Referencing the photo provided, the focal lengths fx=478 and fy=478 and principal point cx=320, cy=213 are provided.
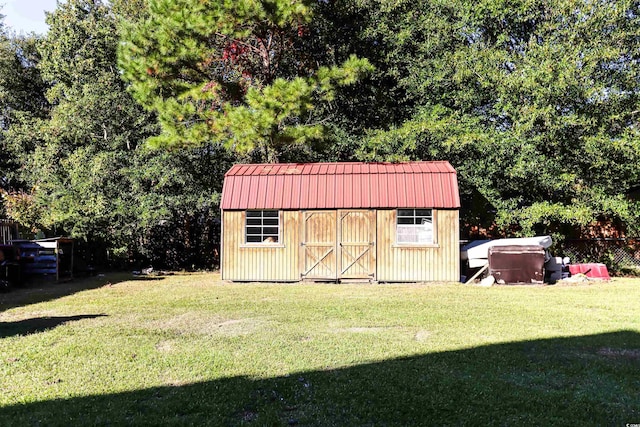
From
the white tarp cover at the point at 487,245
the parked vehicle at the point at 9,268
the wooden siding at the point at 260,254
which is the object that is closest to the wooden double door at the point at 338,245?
the wooden siding at the point at 260,254

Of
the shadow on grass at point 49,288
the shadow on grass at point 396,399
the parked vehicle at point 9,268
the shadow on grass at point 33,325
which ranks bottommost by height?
the shadow on grass at point 396,399

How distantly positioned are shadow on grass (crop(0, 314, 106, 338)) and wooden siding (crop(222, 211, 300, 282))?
584 cm

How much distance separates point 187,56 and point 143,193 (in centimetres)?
523

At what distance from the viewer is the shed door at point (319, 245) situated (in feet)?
44.3

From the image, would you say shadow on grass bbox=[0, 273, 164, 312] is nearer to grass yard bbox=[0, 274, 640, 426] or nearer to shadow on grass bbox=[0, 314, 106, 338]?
grass yard bbox=[0, 274, 640, 426]

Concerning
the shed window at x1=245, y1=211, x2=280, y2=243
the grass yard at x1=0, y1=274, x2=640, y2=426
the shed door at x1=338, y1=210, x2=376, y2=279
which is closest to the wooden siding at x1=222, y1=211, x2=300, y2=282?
the shed window at x1=245, y1=211, x2=280, y2=243

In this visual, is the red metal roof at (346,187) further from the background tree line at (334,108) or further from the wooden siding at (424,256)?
the background tree line at (334,108)

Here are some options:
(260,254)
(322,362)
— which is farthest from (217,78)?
(322,362)

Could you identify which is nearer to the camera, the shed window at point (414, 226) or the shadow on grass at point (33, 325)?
the shadow on grass at point (33, 325)

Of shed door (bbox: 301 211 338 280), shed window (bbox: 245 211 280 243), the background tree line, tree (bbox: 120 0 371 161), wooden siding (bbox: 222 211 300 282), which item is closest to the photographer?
shed door (bbox: 301 211 338 280)

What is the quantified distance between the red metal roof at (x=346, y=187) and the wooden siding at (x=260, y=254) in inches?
16.6

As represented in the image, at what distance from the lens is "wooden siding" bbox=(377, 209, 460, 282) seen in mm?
13125

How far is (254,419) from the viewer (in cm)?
375

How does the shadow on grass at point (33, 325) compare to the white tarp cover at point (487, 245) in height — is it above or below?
below
